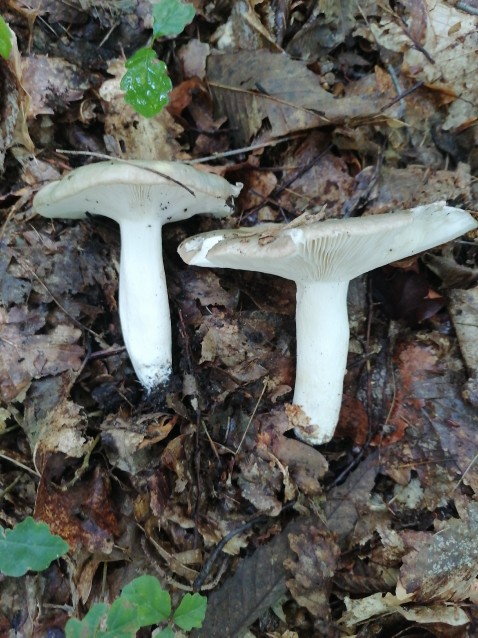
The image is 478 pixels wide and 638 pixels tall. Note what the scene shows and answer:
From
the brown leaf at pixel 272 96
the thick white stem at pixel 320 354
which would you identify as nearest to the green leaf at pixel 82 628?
the thick white stem at pixel 320 354

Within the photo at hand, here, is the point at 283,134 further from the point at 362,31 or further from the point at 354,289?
the point at 354,289

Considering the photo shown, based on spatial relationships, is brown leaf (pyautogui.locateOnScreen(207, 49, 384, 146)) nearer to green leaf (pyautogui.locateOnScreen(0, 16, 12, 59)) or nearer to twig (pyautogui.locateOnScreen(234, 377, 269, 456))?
green leaf (pyautogui.locateOnScreen(0, 16, 12, 59))

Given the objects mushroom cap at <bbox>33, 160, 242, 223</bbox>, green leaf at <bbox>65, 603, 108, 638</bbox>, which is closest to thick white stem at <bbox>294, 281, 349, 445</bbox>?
mushroom cap at <bbox>33, 160, 242, 223</bbox>

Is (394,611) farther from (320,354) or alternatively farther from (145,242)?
(145,242)

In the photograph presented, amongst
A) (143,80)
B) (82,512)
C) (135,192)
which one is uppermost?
(143,80)

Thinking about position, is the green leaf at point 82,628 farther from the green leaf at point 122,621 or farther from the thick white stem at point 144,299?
the thick white stem at point 144,299

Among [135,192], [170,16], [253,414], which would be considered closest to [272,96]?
[170,16]
